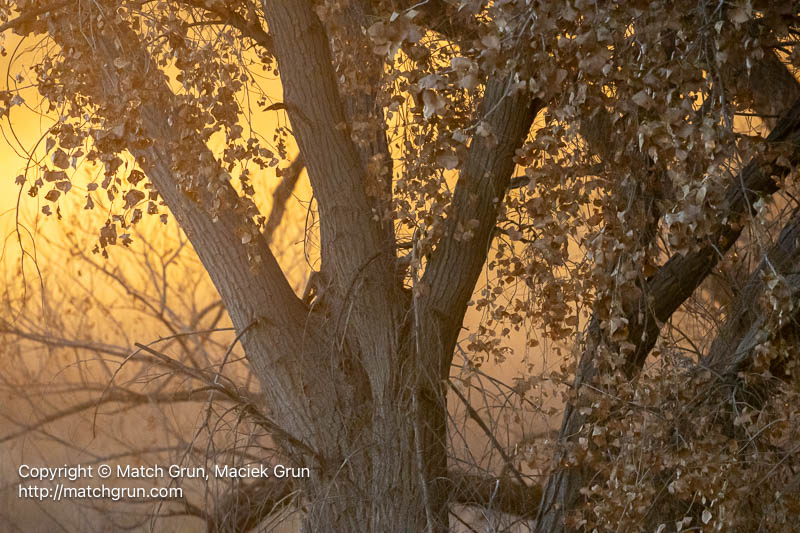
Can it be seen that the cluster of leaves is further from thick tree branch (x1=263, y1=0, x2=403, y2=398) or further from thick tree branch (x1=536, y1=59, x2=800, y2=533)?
thick tree branch (x1=536, y1=59, x2=800, y2=533)

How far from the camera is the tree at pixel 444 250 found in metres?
2.01

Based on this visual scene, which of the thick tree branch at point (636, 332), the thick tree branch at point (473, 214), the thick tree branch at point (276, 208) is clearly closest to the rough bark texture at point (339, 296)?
the thick tree branch at point (473, 214)

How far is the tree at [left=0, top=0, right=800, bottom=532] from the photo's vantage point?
2.01m

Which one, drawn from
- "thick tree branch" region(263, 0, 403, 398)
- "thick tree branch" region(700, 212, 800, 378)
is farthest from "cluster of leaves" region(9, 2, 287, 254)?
"thick tree branch" region(700, 212, 800, 378)

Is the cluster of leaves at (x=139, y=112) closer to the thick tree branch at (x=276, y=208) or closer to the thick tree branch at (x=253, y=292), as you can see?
the thick tree branch at (x=253, y=292)

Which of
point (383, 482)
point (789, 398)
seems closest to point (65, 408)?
point (383, 482)

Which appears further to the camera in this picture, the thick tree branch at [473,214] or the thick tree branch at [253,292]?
the thick tree branch at [253,292]

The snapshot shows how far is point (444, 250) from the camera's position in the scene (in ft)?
8.00

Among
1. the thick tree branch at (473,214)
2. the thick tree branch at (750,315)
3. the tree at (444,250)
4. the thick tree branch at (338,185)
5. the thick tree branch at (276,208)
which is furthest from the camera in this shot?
the thick tree branch at (276,208)

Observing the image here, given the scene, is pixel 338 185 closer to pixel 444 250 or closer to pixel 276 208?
pixel 444 250

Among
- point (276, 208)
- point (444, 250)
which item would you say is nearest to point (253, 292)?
point (444, 250)

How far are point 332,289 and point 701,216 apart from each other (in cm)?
142

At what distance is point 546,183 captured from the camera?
2102mm

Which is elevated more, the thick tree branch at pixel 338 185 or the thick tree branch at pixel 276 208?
the thick tree branch at pixel 276 208
